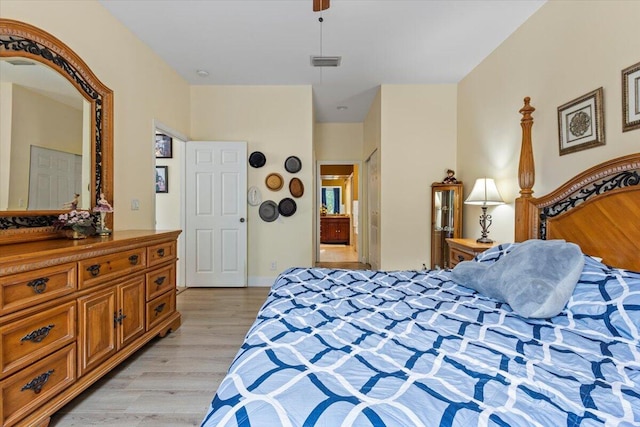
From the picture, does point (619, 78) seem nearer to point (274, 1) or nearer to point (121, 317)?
point (274, 1)

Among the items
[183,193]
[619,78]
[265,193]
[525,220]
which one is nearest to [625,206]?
[525,220]

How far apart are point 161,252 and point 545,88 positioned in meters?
3.39

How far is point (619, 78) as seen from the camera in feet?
5.90

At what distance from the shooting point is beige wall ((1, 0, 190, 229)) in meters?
2.12

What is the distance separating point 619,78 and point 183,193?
4381 mm

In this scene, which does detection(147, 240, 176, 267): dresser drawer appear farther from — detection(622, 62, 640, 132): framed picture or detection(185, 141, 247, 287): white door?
detection(622, 62, 640, 132): framed picture

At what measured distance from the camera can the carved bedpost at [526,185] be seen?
224 centimetres

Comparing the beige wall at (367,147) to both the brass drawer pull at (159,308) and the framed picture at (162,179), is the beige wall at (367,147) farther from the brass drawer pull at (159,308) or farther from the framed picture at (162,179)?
the framed picture at (162,179)

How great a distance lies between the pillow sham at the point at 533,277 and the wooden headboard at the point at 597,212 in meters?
0.39

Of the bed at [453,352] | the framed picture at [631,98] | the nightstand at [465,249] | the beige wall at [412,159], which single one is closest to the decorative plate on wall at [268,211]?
the beige wall at [412,159]

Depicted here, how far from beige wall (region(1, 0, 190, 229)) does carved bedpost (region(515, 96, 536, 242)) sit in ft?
11.2

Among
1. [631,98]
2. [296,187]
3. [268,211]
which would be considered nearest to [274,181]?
[296,187]

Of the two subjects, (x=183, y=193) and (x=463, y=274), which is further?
(x=183, y=193)

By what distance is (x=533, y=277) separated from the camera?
4.65 ft
